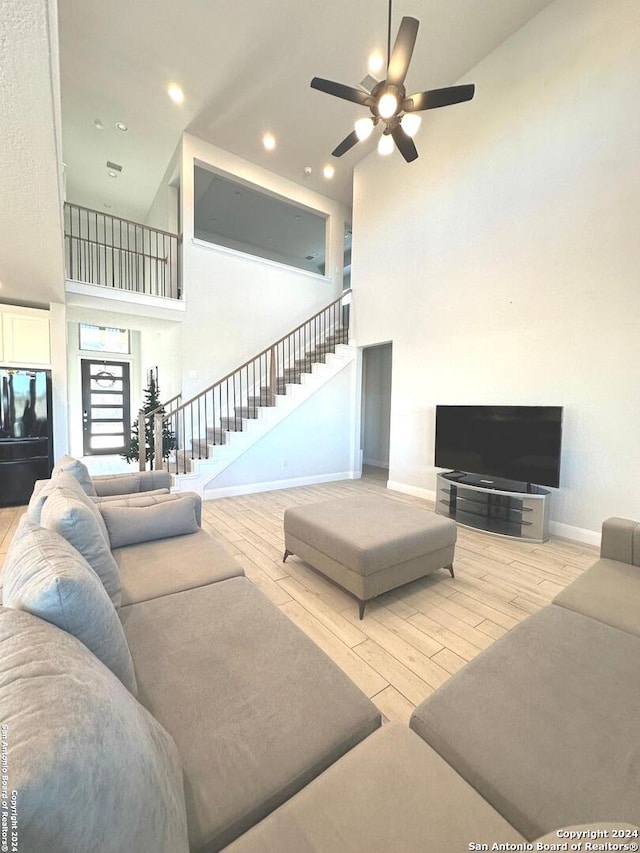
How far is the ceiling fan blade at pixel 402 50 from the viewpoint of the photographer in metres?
2.45

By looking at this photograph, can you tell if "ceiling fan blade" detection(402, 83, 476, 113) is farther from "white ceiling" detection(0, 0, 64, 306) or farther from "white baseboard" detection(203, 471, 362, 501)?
"white baseboard" detection(203, 471, 362, 501)

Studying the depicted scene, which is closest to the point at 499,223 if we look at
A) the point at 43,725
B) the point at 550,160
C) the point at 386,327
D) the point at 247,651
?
the point at 550,160

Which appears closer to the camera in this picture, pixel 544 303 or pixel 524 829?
pixel 524 829

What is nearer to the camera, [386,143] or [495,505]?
[386,143]

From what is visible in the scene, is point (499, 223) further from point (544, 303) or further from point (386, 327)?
point (386, 327)

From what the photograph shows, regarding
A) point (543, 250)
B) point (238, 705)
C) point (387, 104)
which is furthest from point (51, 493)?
point (543, 250)

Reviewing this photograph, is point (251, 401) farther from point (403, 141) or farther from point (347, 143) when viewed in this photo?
point (403, 141)

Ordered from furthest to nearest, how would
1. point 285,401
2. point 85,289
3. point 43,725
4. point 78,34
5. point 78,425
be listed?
point 78,425 → point 285,401 → point 85,289 → point 78,34 → point 43,725

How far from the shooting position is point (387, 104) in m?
2.73

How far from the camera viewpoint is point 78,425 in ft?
26.6

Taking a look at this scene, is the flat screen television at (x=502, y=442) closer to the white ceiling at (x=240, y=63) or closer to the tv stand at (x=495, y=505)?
the tv stand at (x=495, y=505)

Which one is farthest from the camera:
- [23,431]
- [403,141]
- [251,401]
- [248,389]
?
[248,389]

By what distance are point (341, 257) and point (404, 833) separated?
8166 mm

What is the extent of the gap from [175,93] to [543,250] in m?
5.14
